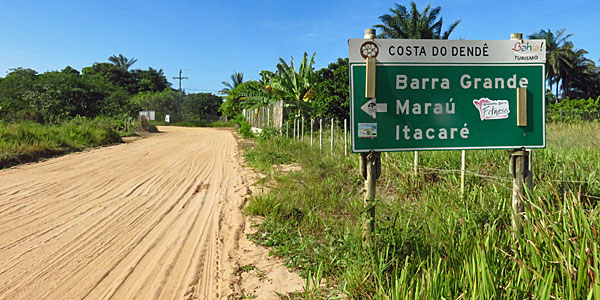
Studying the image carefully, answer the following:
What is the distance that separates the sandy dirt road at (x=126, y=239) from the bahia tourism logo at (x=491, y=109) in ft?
7.78

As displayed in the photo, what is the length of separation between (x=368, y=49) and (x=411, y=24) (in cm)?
4151

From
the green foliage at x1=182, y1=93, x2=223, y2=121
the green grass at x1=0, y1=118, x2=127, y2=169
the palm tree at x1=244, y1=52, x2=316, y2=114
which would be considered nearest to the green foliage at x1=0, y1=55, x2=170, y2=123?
the green grass at x1=0, y1=118, x2=127, y2=169

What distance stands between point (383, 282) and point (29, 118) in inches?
1083

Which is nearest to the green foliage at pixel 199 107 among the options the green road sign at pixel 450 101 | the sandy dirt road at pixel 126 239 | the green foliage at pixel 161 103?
the green foliage at pixel 161 103

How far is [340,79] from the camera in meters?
19.4

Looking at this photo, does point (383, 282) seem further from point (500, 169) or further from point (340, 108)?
point (340, 108)

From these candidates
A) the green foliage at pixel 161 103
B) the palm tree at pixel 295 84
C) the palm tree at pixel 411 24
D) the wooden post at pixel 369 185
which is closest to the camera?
the wooden post at pixel 369 185

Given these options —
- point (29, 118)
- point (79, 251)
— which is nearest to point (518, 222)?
point (79, 251)

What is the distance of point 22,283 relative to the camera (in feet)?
11.1

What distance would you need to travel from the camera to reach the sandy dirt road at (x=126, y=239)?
3.39 m

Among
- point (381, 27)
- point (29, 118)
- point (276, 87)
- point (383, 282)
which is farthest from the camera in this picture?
point (381, 27)

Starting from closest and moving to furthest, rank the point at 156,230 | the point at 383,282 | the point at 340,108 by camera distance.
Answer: the point at 383,282
the point at 156,230
the point at 340,108

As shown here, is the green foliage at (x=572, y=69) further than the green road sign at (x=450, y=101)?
Yes

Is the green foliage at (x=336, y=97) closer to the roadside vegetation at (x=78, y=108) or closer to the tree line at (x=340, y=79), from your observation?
the tree line at (x=340, y=79)
